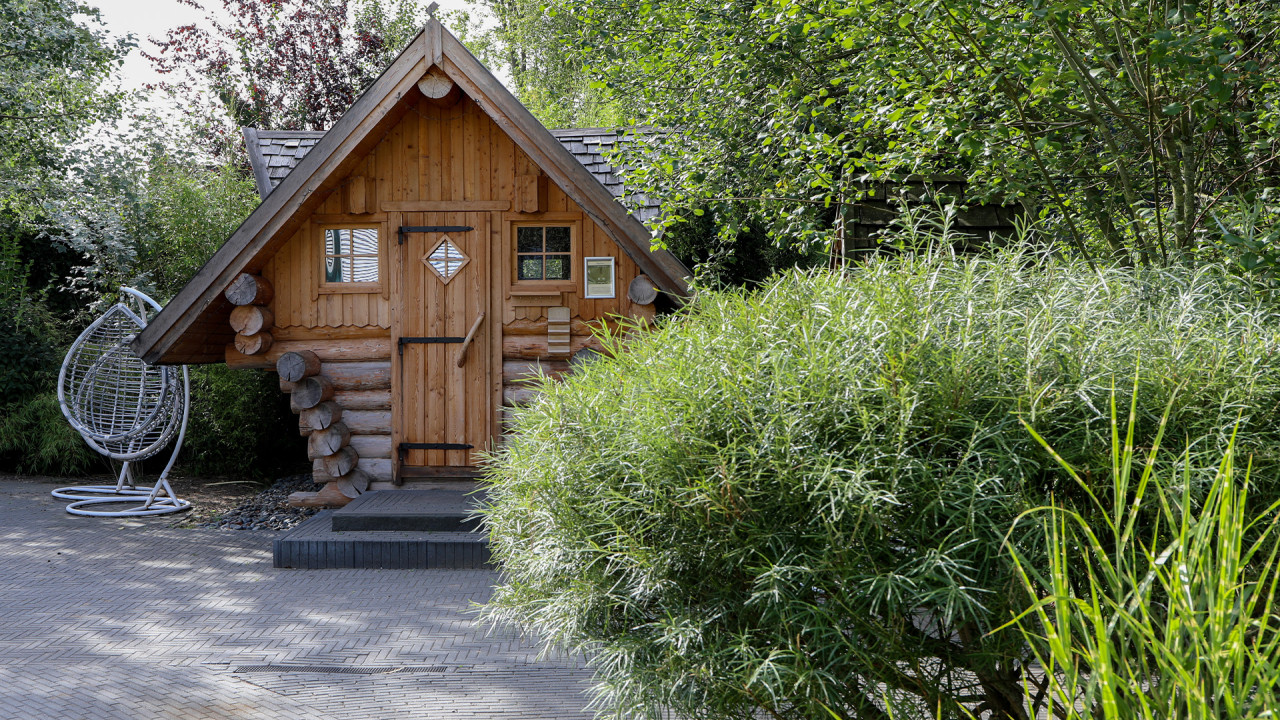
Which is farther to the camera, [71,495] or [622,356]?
[71,495]

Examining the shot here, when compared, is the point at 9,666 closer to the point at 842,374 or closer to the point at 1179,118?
the point at 842,374

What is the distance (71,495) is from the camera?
9750mm

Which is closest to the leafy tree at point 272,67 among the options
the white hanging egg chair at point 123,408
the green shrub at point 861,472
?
the white hanging egg chair at point 123,408

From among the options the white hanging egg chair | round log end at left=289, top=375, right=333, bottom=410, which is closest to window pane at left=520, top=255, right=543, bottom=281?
round log end at left=289, top=375, right=333, bottom=410

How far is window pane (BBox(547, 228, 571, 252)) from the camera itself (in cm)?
827

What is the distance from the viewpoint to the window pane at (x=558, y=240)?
827cm

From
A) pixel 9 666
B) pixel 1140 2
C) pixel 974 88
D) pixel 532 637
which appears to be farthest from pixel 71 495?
pixel 1140 2

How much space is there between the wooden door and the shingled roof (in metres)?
1.41

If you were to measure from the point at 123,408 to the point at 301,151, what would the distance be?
138 inches

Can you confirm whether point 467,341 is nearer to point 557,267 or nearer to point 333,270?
point 557,267

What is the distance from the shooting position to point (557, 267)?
826 cm

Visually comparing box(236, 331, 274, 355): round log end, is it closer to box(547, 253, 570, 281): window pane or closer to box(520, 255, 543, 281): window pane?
box(520, 255, 543, 281): window pane

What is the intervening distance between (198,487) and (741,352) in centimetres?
992

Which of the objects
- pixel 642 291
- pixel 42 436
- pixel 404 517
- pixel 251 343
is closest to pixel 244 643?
pixel 404 517
